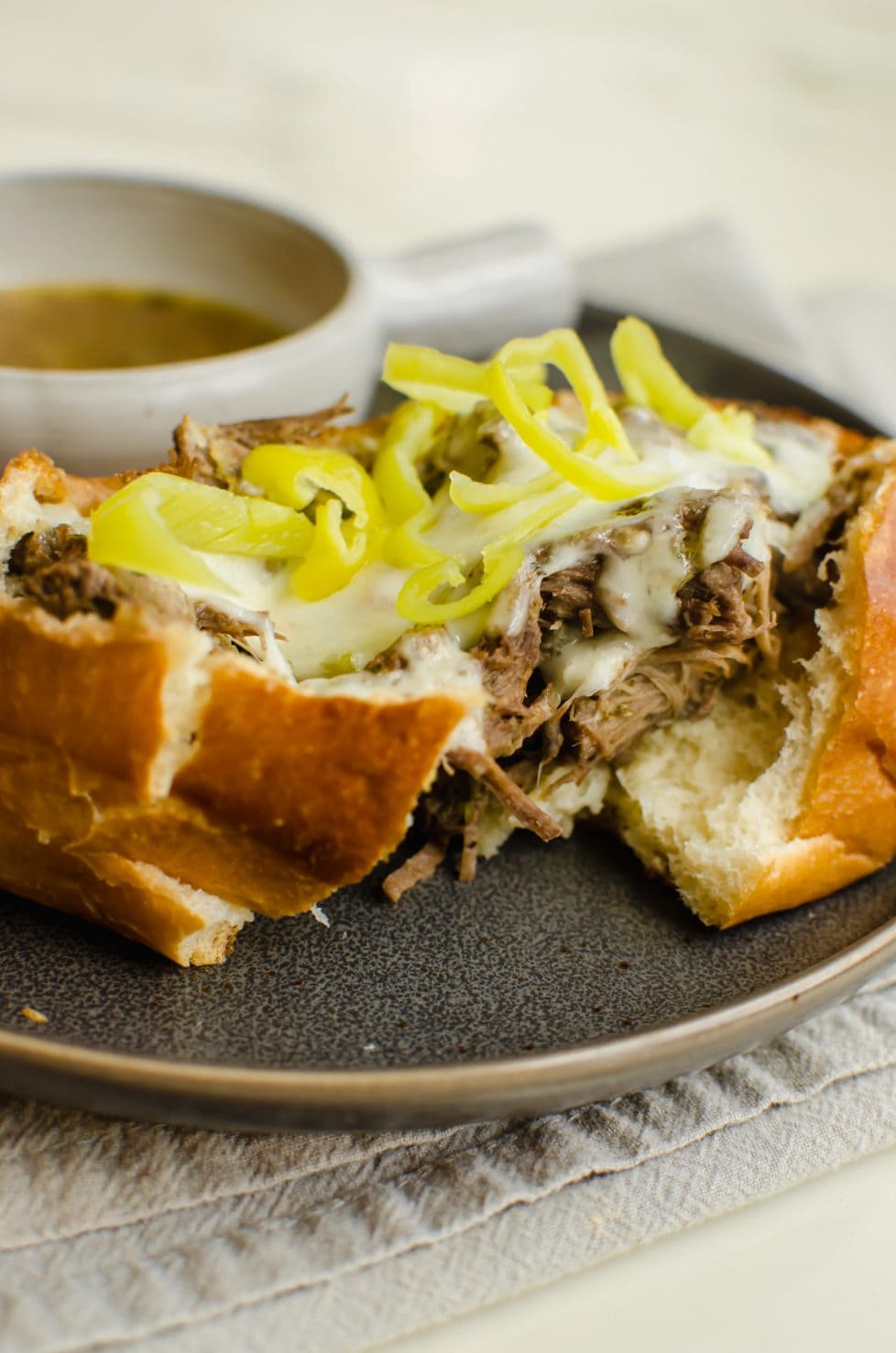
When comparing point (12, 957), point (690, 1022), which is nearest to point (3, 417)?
point (12, 957)

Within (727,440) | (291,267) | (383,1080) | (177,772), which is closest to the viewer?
(383,1080)

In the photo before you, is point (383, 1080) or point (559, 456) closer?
point (383, 1080)

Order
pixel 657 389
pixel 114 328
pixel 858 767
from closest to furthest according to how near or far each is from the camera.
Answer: pixel 858 767
pixel 657 389
pixel 114 328

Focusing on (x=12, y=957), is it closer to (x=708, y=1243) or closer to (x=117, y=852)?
(x=117, y=852)

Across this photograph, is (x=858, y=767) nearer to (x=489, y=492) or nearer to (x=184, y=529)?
(x=489, y=492)

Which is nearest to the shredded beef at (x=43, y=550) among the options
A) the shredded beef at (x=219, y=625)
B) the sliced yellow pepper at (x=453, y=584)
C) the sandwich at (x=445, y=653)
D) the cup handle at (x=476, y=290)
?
the sandwich at (x=445, y=653)

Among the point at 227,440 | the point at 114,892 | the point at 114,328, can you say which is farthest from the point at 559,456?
the point at 114,328
